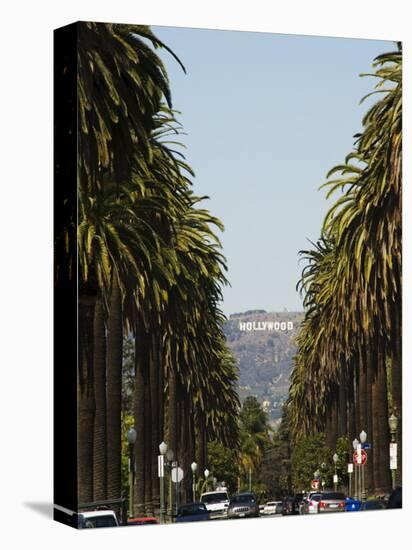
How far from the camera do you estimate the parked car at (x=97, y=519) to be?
23328mm

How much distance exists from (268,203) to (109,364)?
3.69 meters

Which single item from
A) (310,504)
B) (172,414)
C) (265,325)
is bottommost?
(310,504)

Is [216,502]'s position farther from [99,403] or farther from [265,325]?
[265,325]

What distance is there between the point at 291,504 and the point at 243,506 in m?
0.78

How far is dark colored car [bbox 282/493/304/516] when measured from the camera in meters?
25.4

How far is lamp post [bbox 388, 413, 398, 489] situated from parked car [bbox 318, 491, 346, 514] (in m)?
0.96

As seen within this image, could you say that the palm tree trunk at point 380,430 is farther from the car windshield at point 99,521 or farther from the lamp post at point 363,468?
the car windshield at point 99,521

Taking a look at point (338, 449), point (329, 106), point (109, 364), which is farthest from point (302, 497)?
point (329, 106)

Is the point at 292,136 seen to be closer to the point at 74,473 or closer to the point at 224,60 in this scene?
the point at 224,60

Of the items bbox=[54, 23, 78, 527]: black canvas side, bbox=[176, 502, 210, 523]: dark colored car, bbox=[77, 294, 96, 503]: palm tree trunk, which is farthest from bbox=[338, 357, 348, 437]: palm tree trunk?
bbox=[54, 23, 78, 527]: black canvas side

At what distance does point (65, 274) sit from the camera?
23.7 meters

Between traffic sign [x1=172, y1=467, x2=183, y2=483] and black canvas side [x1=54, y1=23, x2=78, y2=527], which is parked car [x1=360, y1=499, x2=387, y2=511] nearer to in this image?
traffic sign [x1=172, y1=467, x2=183, y2=483]

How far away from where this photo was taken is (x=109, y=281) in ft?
77.3

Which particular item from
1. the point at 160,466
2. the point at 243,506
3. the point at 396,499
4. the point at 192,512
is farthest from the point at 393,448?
the point at 160,466
